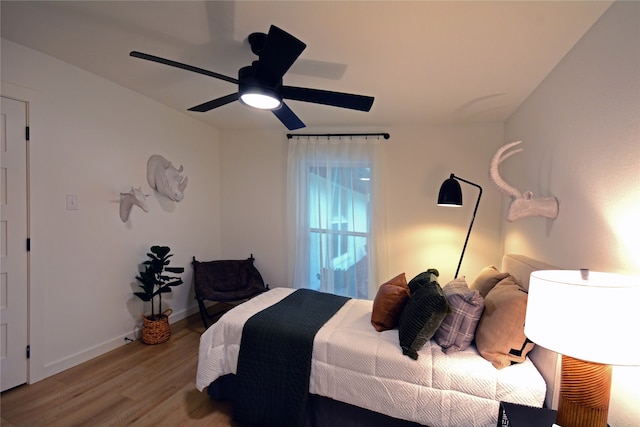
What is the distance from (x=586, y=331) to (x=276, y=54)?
1.71 metres

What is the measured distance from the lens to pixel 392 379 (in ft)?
5.13

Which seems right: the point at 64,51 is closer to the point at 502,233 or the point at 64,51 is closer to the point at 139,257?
the point at 139,257

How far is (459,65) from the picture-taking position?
6.41 ft

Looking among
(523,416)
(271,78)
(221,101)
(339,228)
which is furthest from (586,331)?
(339,228)

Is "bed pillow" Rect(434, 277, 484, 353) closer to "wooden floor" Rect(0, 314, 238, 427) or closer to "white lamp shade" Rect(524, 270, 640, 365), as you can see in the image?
"white lamp shade" Rect(524, 270, 640, 365)

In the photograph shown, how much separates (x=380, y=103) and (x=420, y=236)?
159 cm

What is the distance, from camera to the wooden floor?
1807 mm

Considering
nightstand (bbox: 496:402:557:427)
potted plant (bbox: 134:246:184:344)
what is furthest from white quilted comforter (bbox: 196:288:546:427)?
potted plant (bbox: 134:246:184:344)

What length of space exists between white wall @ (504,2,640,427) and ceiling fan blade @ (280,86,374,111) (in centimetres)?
114

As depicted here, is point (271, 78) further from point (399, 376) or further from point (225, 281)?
point (225, 281)

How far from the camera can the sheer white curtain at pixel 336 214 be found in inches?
132

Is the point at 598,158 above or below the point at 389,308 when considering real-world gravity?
above

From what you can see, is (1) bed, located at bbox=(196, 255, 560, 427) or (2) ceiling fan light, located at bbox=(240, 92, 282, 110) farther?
(2) ceiling fan light, located at bbox=(240, 92, 282, 110)

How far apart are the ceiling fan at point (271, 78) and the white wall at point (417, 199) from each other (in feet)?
5.65
